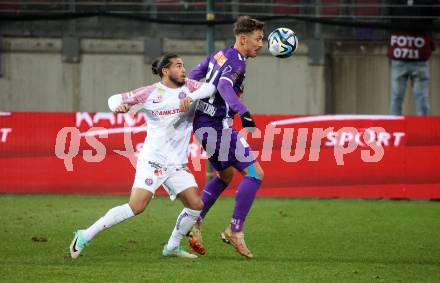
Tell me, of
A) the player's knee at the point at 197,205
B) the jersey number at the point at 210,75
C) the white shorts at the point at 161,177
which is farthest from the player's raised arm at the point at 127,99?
the player's knee at the point at 197,205

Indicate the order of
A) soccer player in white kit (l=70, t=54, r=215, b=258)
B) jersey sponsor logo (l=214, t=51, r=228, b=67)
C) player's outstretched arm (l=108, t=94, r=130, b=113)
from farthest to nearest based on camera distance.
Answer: jersey sponsor logo (l=214, t=51, r=228, b=67)
soccer player in white kit (l=70, t=54, r=215, b=258)
player's outstretched arm (l=108, t=94, r=130, b=113)

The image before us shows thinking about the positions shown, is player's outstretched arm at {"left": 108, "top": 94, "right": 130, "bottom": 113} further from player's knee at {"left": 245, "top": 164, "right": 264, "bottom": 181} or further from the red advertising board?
the red advertising board

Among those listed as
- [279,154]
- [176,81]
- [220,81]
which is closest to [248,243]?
[220,81]

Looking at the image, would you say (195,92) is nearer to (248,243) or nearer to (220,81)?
(220,81)

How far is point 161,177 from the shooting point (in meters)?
8.88

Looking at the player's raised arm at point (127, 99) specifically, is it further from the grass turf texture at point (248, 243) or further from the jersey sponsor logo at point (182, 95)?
the grass turf texture at point (248, 243)

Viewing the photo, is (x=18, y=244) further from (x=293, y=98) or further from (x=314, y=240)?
(x=293, y=98)

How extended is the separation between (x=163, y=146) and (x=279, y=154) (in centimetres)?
638

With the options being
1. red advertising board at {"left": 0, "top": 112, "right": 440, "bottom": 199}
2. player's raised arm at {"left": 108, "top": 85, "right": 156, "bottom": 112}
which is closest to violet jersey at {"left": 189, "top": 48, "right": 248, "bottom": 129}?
player's raised arm at {"left": 108, "top": 85, "right": 156, "bottom": 112}

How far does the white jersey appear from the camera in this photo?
8.91m

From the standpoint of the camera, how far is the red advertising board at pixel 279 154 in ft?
49.1

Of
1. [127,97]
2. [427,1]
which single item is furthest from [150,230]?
[427,1]

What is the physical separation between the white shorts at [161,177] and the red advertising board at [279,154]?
19.7 feet

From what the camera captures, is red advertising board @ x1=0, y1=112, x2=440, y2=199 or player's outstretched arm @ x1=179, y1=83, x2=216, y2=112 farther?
red advertising board @ x1=0, y1=112, x2=440, y2=199
